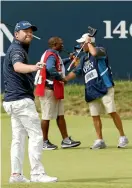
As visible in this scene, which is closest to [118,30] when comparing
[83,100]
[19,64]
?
[83,100]

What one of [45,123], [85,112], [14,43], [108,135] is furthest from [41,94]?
[85,112]

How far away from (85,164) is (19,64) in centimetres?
196

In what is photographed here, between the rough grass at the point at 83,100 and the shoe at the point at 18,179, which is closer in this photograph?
the shoe at the point at 18,179

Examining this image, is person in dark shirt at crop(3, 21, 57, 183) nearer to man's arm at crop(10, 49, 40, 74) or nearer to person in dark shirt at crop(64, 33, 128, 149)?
man's arm at crop(10, 49, 40, 74)

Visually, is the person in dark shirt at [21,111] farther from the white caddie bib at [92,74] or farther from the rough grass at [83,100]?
the rough grass at [83,100]

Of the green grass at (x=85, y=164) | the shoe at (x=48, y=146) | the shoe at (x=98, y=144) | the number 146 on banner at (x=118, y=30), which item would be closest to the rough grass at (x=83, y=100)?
the number 146 on banner at (x=118, y=30)

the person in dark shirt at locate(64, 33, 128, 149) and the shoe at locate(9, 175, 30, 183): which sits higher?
the person in dark shirt at locate(64, 33, 128, 149)

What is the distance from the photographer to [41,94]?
11469 mm

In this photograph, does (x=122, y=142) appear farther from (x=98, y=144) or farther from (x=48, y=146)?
(x=48, y=146)

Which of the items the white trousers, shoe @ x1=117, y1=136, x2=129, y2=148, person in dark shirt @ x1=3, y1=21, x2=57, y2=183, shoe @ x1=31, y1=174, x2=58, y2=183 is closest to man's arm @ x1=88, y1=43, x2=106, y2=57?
shoe @ x1=117, y1=136, x2=129, y2=148

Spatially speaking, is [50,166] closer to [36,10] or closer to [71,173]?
[71,173]

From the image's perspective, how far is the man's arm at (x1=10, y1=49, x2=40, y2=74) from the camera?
8305 millimetres

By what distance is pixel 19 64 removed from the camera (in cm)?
848

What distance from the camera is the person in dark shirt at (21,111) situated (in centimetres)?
863
